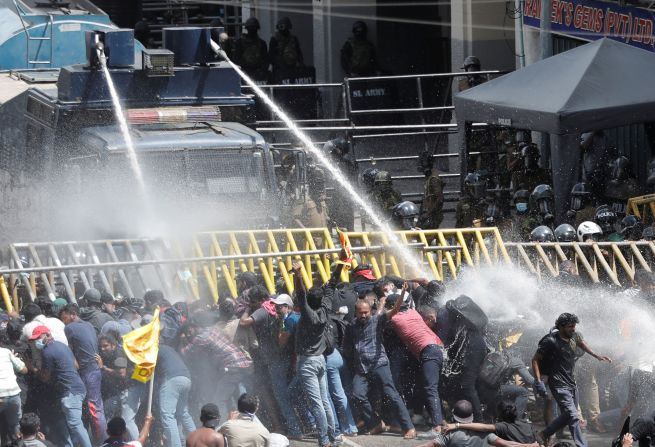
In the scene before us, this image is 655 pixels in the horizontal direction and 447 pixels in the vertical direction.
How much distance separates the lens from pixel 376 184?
21422 millimetres

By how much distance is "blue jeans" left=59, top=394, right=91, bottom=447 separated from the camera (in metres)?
13.5

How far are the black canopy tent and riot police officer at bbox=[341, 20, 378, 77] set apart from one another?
8654mm

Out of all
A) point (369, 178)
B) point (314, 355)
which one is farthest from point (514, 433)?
point (369, 178)

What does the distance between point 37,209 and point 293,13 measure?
1666 cm

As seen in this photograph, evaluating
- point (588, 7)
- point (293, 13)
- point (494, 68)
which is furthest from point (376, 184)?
point (293, 13)

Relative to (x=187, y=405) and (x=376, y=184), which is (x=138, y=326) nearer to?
(x=187, y=405)

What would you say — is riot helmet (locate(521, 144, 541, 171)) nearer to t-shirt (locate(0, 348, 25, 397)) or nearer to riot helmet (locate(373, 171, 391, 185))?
riot helmet (locate(373, 171, 391, 185))

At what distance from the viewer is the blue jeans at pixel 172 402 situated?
13.7 meters

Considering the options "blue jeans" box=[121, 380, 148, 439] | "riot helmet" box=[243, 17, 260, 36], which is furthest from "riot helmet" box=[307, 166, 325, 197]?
"riot helmet" box=[243, 17, 260, 36]

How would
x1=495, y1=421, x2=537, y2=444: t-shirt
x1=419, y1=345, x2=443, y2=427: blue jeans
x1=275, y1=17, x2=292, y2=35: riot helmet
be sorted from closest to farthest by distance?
x1=495, y1=421, x2=537, y2=444: t-shirt, x1=419, y1=345, x2=443, y2=427: blue jeans, x1=275, y1=17, x2=292, y2=35: riot helmet

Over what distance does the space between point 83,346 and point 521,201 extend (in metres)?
→ 7.52

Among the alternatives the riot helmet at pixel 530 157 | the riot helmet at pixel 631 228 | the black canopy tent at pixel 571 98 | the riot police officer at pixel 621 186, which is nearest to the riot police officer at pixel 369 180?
the black canopy tent at pixel 571 98

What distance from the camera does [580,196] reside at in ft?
62.4

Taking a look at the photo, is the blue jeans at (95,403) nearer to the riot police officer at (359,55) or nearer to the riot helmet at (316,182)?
the riot helmet at (316,182)
